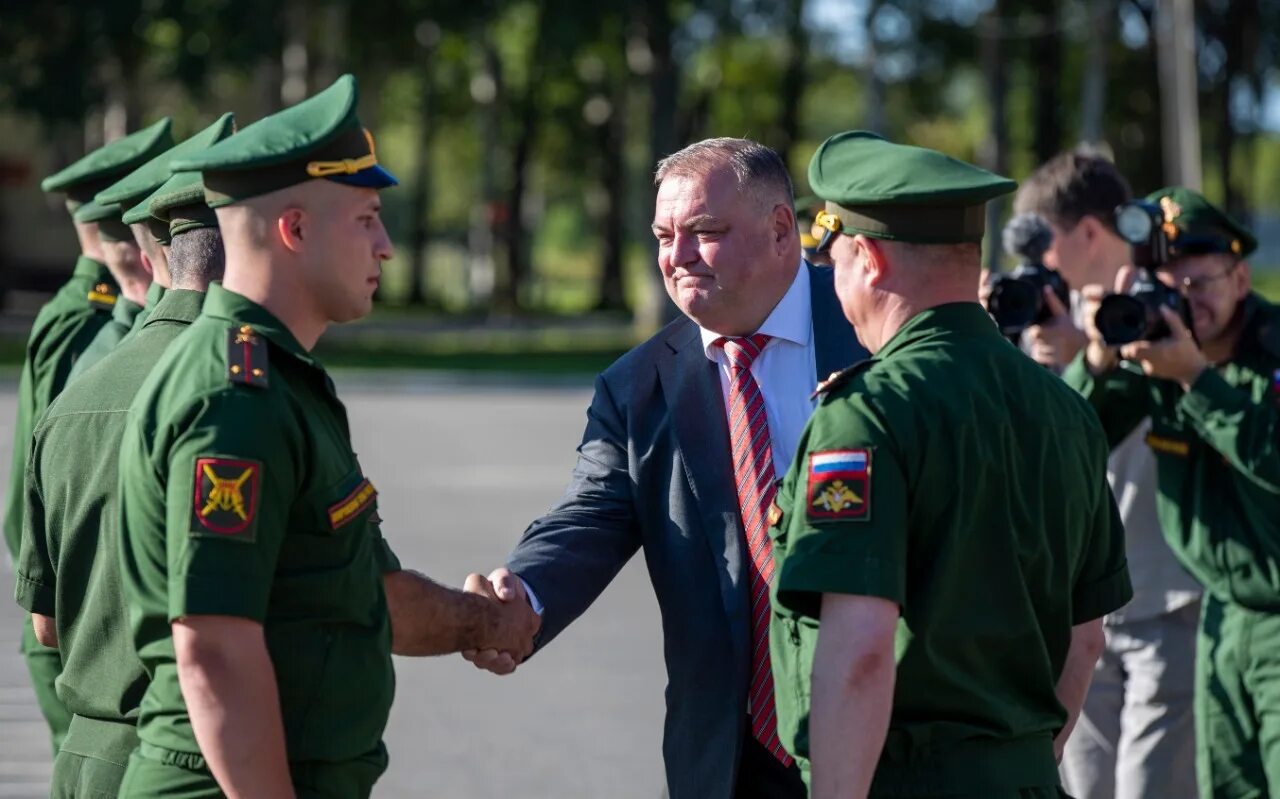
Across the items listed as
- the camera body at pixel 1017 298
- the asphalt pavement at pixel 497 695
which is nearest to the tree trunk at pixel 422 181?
the asphalt pavement at pixel 497 695

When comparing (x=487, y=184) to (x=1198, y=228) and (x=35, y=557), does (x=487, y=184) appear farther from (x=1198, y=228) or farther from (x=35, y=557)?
(x=35, y=557)

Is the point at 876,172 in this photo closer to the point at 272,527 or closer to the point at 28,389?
the point at 272,527

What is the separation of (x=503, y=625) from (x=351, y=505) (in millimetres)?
1091

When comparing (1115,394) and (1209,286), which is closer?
(1209,286)

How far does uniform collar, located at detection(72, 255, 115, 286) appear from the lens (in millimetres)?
5746

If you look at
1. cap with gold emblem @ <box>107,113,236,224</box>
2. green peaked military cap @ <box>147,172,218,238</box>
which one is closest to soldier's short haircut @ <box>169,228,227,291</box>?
green peaked military cap @ <box>147,172,218,238</box>

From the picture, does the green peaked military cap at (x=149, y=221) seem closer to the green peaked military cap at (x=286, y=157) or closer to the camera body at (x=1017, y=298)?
the green peaked military cap at (x=286, y=157)

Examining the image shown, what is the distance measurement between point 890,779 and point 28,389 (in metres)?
3.24

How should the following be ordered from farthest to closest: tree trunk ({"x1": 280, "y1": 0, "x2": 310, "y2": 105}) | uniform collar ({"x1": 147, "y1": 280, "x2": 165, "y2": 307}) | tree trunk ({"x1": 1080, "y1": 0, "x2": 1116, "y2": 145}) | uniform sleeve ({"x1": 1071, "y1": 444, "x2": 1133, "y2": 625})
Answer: tree trunk ({"x1": 1080, "y1": 0, "x2": 1116, "y2": 145}), tree trunk ({"x1": 280, "y1": 0, "x2": 310, "y2": 105}), uniform collar ({"x1": 147, "y1": 280, "x2": 165, "y2": 307}), uniform sleeve ({"x1": 1071, "y1": 444, "x2": 1133, "y2": 625})

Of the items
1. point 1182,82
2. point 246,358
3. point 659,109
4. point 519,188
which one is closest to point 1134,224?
point 246,358

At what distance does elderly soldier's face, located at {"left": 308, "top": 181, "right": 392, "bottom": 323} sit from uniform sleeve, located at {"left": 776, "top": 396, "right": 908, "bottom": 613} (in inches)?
32.2

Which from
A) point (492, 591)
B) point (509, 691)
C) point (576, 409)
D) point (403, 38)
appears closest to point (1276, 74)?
point (403, 38)

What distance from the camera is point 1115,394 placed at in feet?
17.6

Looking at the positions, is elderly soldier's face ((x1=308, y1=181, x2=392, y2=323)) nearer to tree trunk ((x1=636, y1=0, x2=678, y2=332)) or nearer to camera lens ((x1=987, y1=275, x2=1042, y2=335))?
camera lens ((x1=987, y1=275, x2=1042, y2=335))
